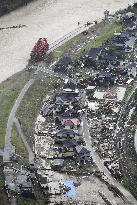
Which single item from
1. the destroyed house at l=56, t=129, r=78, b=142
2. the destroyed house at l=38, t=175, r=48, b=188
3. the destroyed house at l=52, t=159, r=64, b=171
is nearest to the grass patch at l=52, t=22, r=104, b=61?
the destroyed house at l=56, t=129, r=78, b=142

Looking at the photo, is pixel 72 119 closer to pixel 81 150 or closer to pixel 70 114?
pixel 70 114

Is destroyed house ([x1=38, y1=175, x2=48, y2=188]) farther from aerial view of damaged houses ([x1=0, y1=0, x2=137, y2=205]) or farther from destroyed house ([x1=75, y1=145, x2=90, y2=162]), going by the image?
destroyed house ([x1=75, y1=145, x2=90, y2=162])

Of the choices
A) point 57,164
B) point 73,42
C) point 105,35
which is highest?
point 105,35

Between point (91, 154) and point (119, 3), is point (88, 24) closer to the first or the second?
point (119, 3)

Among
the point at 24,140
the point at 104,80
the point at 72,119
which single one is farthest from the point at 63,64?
the point at 24,140

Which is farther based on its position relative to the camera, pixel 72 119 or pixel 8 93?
pixel 8 93

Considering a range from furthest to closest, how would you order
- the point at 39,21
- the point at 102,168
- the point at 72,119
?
1. the point at 39,21
2. the point at 72,119
3. the point at 102,168
